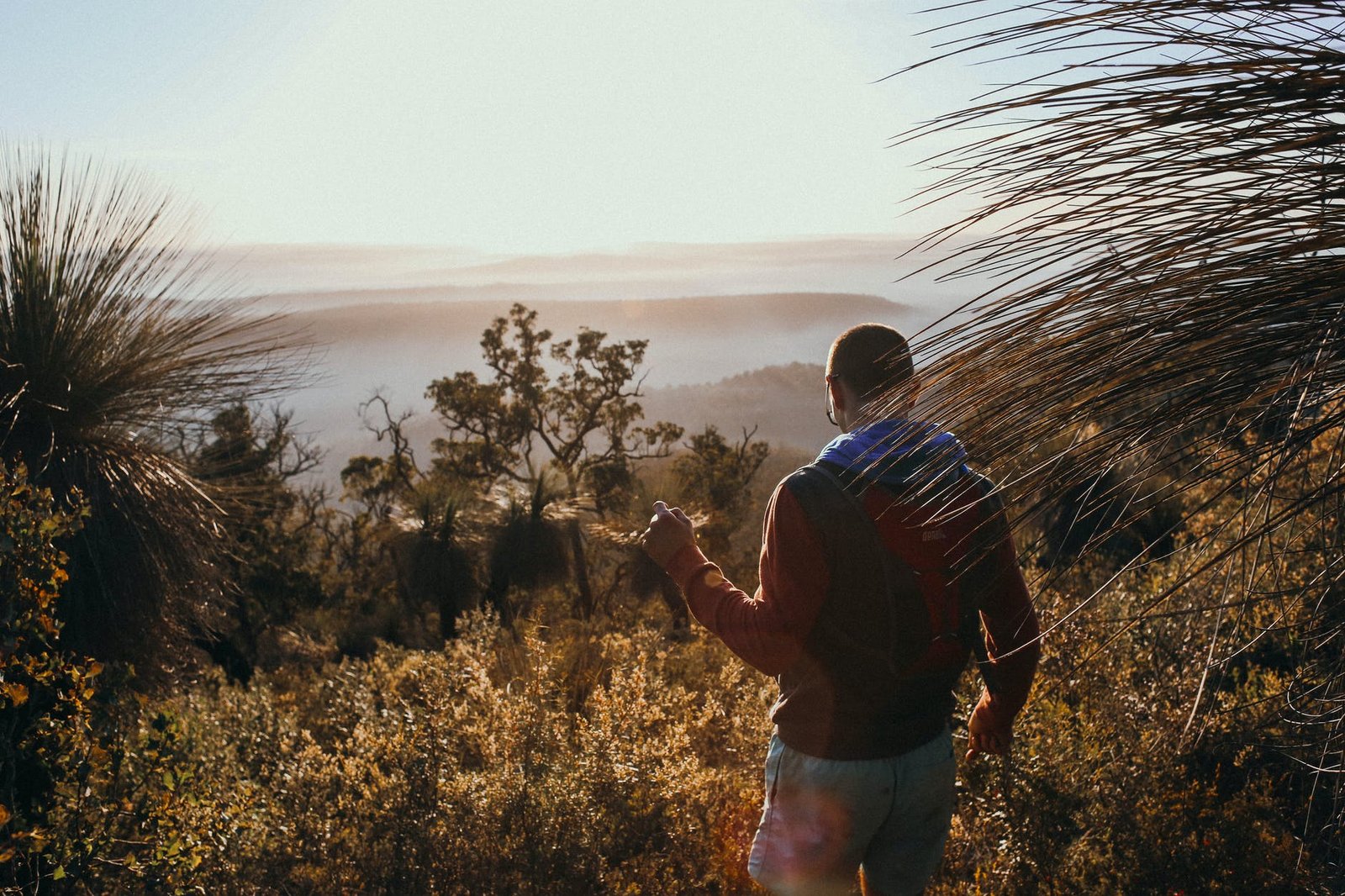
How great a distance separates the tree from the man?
73.4ft

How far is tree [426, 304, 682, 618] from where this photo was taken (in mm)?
25812

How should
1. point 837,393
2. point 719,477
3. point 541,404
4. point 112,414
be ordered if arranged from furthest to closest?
point 541,404 → point 719,477 → point 112,414 → point 837,393

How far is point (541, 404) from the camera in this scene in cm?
2700

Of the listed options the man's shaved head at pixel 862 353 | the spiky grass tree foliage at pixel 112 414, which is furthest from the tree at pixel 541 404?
the man's shaved head at pixel 862 353

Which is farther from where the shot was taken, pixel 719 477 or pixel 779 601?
pixel 719 477

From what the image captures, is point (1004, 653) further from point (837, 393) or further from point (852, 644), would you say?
point (837, 393)

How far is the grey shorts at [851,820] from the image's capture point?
2141 millimetres

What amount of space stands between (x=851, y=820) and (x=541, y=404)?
2528 centimetres

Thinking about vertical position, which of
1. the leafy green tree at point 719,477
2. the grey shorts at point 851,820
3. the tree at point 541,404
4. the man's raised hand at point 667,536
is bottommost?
the leafy green tree at point 719,477

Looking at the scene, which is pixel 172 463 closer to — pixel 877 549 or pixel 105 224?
pixel 105 224

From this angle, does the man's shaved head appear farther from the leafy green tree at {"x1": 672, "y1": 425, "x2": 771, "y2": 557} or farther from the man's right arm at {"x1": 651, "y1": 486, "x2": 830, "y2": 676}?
the leafy green tree at {"x1": 672, "y1": 425, "x2": 771, "y2": 557}

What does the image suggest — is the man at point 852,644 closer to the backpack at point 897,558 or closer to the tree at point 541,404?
the backpack at point 897,558

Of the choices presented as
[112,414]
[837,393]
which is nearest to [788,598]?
[837,393]

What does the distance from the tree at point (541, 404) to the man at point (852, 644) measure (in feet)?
73.4
